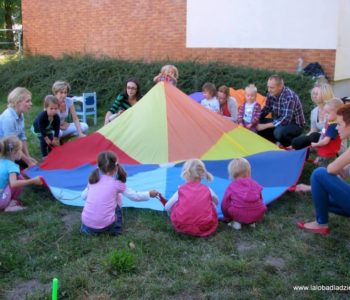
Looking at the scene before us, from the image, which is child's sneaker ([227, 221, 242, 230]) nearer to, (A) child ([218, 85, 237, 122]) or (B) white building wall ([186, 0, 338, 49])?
(A) child ([218, 85, 237, 122])

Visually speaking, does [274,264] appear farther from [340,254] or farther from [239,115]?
[239,115]

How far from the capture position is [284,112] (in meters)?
5.30

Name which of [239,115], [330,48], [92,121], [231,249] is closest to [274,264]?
[231,249]

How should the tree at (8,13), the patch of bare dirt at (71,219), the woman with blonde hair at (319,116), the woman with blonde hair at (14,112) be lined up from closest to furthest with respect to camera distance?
the patch of bare dirt at (71,219)
the woman with blonde hair at (14,112)
the woman with blonde hair at (319,116)
the tree at (8,13)

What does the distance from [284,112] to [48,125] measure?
2700 mm

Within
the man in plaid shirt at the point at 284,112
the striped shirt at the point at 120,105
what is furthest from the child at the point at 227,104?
the striped shirt at the point at 120,105

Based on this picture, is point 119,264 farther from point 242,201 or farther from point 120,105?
point 120,105

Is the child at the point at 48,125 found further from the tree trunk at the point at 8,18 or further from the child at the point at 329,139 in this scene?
the tree trunk at the point at 8,18

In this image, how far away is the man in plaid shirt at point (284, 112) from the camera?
5250mm

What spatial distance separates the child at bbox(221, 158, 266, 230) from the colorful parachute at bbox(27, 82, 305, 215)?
48 centimetres

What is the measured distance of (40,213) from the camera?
3.80 metres

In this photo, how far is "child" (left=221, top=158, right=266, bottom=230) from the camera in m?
3.37

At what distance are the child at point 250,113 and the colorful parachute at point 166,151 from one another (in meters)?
0.51

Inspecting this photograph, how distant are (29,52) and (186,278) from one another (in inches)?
514
